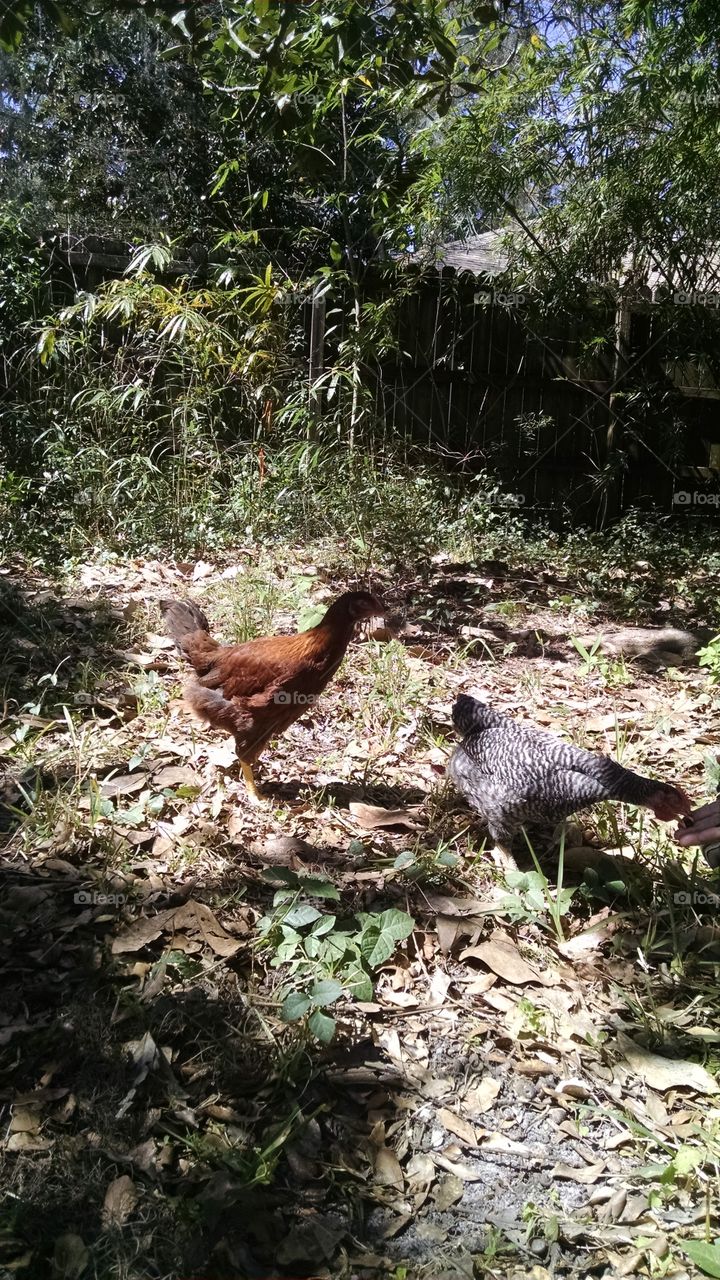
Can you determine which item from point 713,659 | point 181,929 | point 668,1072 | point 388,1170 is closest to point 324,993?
point 388,1170

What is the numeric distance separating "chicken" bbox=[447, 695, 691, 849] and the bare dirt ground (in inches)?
7.3

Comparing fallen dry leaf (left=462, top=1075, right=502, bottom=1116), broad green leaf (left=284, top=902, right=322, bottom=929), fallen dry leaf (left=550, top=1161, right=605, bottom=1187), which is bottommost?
fallen dry leaf (left=462, top=1075, right=502, bottom=1116)

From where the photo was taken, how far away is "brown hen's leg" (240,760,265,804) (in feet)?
9.79

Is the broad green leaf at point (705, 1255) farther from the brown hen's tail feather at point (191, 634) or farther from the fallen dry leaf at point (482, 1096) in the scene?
the brown hen's tail feather at point (191, 634)

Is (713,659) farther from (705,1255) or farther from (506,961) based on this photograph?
(705,1255)

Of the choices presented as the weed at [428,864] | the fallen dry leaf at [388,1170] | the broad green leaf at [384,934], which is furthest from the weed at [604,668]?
the fallen dry leaf at [388,1170]

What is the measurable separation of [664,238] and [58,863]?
627 centimetres

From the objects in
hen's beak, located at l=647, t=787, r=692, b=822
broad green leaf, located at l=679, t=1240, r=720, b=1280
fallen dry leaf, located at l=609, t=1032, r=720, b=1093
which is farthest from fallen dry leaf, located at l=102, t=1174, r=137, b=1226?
hen's beak, located at l=647, t=787, r=692, b=822

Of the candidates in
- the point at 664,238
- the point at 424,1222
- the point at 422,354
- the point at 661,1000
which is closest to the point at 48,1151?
the point at 424,1222

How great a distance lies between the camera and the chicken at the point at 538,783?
8.20 feet

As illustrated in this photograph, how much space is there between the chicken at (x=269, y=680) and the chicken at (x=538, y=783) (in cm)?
58

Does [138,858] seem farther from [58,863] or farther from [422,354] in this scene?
[422,354]

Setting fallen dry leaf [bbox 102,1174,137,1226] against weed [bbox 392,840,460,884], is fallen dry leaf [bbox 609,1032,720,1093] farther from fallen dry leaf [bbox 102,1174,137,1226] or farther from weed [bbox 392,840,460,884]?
fallen dry leaf [bbox 102,1174,137,1226]

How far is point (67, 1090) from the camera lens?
6.01 feet
